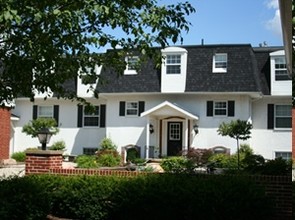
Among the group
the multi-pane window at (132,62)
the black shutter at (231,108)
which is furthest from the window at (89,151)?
the black shutter at (231,108)

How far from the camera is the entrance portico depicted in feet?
21.6

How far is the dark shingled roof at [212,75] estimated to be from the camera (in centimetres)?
610

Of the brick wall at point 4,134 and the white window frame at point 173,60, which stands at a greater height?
the white window frame at point 173,60

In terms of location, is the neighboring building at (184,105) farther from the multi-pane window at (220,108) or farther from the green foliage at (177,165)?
the green foliage at (177,165)

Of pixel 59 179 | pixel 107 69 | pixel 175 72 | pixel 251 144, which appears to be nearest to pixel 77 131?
pixel 59 179

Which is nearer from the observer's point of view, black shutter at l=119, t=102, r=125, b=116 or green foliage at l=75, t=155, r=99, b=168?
green foliage at l=75, t=155, r=99, b=168

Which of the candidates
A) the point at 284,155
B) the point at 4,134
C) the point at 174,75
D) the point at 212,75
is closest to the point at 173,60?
the point at 174,75

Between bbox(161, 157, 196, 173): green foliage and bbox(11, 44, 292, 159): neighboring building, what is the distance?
0.52 feet

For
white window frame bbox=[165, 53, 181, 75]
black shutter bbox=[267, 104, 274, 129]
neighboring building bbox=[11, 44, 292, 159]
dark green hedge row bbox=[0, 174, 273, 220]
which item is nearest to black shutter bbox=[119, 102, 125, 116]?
neighboring building bbox=[11, 44, 292, 159]

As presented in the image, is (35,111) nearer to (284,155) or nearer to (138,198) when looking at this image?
(138,198)

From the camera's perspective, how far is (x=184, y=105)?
736 centimetres

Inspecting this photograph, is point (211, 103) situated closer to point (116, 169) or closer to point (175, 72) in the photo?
point (175, 72)

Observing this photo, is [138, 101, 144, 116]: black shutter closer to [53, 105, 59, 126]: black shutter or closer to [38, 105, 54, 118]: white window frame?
[53, 105, 59, 126]: black shutter

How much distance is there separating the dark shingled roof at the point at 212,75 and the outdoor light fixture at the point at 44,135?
103 cm
